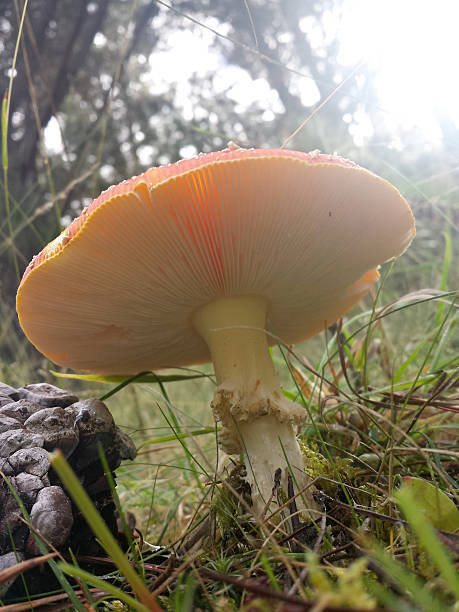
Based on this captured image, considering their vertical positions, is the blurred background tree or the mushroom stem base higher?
the blurred background tree

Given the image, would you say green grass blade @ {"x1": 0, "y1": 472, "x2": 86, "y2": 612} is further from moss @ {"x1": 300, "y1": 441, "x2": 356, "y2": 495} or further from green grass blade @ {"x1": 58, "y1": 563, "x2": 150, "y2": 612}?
moss @ {"x1": 300, "y1": 441, "x2": 356, "y2": 495}

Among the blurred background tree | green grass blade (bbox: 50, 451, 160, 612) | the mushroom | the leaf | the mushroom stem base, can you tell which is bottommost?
the leaf

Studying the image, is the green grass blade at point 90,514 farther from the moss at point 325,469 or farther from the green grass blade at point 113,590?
the moss at point 325,469

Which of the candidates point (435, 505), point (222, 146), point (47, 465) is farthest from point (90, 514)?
point (222, 146)

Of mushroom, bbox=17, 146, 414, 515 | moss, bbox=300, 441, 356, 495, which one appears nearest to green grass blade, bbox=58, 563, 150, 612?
mushroom, bbox=17, 146, 414, 515

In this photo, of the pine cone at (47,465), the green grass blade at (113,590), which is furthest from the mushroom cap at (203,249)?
the green grass blade at (113,590)

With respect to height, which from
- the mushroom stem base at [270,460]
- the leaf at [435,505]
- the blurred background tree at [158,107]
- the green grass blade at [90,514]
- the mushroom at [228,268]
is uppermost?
the blurred background tree at [158,107]

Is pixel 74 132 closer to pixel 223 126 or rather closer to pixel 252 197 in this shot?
pixel 223 126
